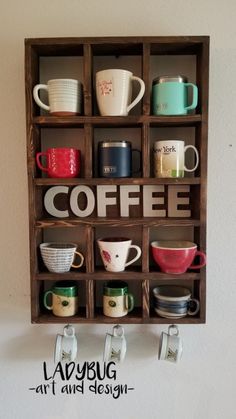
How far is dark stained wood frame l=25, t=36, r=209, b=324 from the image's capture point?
2.51 ft

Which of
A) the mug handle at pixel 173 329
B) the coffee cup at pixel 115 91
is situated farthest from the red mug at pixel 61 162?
the mug handle at pixel 173 329

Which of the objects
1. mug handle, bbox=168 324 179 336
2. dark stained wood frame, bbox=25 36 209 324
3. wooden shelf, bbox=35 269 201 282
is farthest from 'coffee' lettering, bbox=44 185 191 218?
mug handle, bbox=168 324 179 336

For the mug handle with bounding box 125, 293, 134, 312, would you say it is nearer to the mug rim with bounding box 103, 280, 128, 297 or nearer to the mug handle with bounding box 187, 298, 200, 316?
the mug rim with bounding box 103, 280, 128, 297

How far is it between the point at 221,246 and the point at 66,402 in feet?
2.04

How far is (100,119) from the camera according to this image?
77 centimetres

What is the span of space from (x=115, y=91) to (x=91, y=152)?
152 millimetres

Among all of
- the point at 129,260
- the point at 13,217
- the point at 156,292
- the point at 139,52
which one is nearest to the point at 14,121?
the point at 13,217

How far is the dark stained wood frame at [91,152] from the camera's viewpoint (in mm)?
764

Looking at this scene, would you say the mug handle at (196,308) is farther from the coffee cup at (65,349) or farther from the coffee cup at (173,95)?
the coffee cup at (173,95)

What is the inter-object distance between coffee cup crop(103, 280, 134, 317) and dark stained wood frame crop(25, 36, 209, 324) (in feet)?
0.05

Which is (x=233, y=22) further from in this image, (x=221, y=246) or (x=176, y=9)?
(x=221, y=246)

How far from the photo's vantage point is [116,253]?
0.79 metres

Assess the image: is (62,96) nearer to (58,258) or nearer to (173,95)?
(173,95)

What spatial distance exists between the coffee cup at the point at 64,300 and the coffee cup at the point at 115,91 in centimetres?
45
